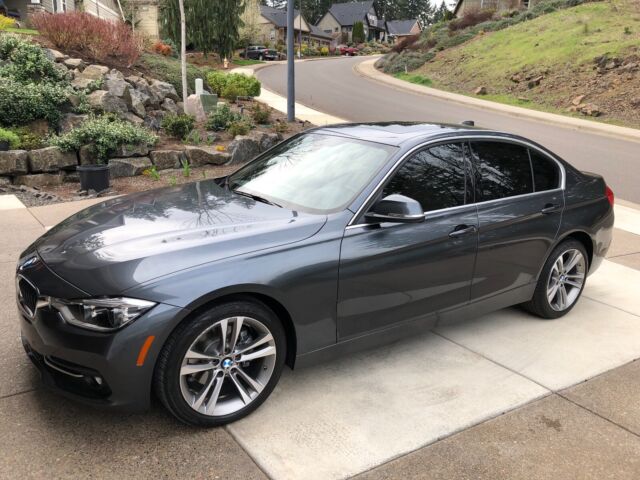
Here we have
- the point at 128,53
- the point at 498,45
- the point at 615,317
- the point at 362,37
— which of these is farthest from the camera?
the point at 362,37

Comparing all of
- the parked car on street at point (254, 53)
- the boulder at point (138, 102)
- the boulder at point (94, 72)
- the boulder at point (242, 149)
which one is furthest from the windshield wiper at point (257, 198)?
the parked car on street at point (254, 53)

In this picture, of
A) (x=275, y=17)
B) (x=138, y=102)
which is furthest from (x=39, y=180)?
(x=275, y=17)

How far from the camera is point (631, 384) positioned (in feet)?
12.3

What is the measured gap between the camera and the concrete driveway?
282cm

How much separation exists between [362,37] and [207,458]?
3566 inches

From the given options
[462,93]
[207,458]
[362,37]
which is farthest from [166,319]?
[362,37]

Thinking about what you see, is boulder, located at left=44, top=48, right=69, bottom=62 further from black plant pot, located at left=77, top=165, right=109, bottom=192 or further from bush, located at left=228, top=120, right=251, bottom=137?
black plant pot, located at left=77, top=165, right=109, bottom=192

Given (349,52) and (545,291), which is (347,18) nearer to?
(349,52)

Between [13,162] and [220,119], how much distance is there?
4.21 meters

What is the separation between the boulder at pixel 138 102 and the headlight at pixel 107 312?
9.71m

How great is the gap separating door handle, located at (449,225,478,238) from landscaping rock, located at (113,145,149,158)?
771 cm

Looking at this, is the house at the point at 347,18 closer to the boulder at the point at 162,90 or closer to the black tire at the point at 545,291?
the boulder at the point at 162,90

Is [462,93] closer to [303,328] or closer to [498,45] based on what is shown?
[498,45]

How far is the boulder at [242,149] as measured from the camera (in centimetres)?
1086
